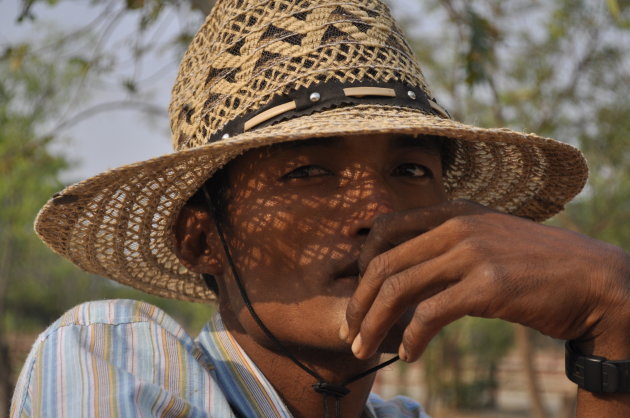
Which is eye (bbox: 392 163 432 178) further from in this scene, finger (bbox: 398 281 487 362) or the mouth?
finger (bbox: 398 281 487 362)

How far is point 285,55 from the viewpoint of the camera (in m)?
2.19

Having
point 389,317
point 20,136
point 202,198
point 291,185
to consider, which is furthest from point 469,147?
point 20,136

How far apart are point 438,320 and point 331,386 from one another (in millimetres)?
767

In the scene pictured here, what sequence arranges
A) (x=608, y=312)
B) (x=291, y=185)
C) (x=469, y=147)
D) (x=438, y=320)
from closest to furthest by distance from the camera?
(x=438, y=320) < (x=608, y=312) < (x=291, y=185) < (x=469, y=147)

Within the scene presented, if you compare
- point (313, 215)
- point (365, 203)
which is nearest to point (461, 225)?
point (365, 203)

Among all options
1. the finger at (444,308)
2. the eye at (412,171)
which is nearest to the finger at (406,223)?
the finger at (444,308)

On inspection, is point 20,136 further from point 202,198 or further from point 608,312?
point 608,312

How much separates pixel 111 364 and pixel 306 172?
773 millimetres

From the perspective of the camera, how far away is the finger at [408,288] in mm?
1642

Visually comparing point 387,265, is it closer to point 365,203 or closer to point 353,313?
point 353,313

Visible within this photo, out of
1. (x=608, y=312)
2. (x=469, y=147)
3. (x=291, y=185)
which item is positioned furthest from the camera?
(x=469, y=147)

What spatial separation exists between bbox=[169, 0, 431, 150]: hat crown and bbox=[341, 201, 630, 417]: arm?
594 millimetres

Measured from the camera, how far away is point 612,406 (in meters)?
1.82

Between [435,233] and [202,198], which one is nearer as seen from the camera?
[435,233]
